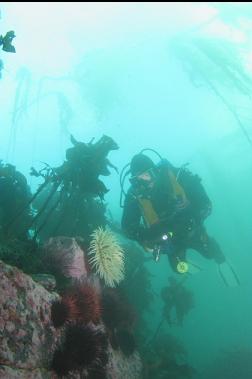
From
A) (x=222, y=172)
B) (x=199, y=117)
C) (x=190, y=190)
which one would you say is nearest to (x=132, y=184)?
(x=190, y=190)

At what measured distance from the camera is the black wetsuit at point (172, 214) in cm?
945

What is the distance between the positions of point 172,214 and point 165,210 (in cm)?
31

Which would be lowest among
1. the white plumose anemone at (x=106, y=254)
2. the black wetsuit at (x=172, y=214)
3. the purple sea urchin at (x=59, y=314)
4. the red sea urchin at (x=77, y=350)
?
the red sea urchin at (x=77, y=350)

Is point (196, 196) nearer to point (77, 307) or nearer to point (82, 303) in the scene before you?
point (82, 303)

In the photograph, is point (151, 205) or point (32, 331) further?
point (151, 205)

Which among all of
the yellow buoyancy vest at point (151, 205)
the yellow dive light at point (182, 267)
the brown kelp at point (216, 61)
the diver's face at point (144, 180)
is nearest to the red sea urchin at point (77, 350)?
the yellow buoyancy vest at point (151, 205)

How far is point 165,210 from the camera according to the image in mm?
9633

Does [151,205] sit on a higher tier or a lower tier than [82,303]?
higher

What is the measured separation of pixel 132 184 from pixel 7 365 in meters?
6.17

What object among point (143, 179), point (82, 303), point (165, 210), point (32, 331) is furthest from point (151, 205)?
point (32, 331)

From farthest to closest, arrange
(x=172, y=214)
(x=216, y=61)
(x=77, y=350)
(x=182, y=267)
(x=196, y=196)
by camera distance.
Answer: (x=216, y=61), (x=196, y=196), (x=182, y=267), (x=172, y=214), (x=77, y=350)

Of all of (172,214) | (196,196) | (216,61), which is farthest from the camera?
(216,61)

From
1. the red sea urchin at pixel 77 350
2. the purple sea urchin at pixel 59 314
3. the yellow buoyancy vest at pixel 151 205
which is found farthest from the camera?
the yellow buoyancy vest at pixel 151 205

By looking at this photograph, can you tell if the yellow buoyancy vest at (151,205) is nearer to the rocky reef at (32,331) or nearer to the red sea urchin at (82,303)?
the rocky reef at (32,331)
